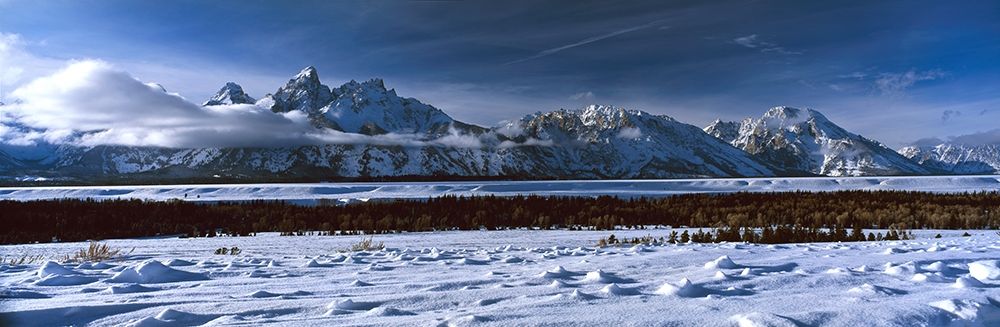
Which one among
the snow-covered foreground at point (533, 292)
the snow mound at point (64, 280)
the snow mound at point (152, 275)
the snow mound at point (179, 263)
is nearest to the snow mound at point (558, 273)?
the snow-covered foreground at point (533, 292)

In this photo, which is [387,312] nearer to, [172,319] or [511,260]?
[172,319]

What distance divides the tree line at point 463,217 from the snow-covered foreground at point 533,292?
9638 millimetres

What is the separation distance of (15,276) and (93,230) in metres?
13.3

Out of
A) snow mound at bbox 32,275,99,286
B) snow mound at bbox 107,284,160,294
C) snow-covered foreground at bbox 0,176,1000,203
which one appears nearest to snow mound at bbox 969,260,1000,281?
snow mound at bbox 107,284,160,294

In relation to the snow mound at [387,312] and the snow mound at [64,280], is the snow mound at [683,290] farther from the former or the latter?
the snow mound at [64,280]

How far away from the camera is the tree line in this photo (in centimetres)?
1759

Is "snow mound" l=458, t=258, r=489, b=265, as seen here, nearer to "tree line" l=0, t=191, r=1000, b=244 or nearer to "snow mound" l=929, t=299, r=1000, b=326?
"snow mound" l=929, t=299, r=1000, b=326

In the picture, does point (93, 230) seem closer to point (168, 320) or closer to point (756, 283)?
point (168, 320)

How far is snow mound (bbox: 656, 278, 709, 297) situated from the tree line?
→ 12.1 m

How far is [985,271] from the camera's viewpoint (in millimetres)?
5410

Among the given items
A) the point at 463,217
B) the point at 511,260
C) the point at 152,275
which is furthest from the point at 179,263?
the point at 463,217

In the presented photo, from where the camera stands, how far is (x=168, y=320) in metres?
3.69

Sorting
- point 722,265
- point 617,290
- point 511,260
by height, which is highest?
point 617,290

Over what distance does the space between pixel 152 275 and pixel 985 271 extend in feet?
26.4
